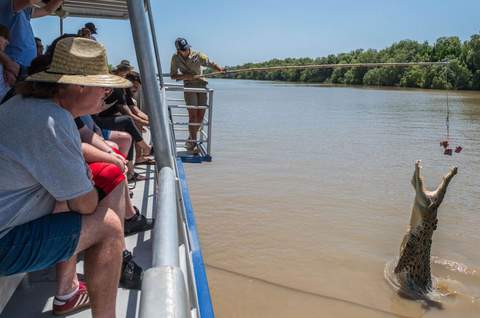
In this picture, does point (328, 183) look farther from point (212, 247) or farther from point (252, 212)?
point (212, 247)

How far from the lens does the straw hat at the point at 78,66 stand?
182 centimetres

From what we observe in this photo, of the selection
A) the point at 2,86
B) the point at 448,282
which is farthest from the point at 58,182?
the point at 448,282

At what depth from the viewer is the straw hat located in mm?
1817

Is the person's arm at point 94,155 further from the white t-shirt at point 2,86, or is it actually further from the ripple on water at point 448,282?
the ripple on water at point 448,282

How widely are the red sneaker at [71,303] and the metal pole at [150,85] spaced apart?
84cm

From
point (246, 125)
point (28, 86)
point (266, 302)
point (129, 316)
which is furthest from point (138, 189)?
point (246, 125)

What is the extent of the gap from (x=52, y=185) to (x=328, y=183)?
8733 mm

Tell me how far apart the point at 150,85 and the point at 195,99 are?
5460 mm

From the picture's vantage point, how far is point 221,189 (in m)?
9.04

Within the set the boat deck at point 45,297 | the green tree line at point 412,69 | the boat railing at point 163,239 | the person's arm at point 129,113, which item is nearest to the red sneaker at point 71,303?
the boat deck at point 45,297

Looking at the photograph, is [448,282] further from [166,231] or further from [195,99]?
[166,231]

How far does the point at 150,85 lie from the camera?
6.51 ft

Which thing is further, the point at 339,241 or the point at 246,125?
the point at 246,125

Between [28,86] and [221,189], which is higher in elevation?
[28,86]
